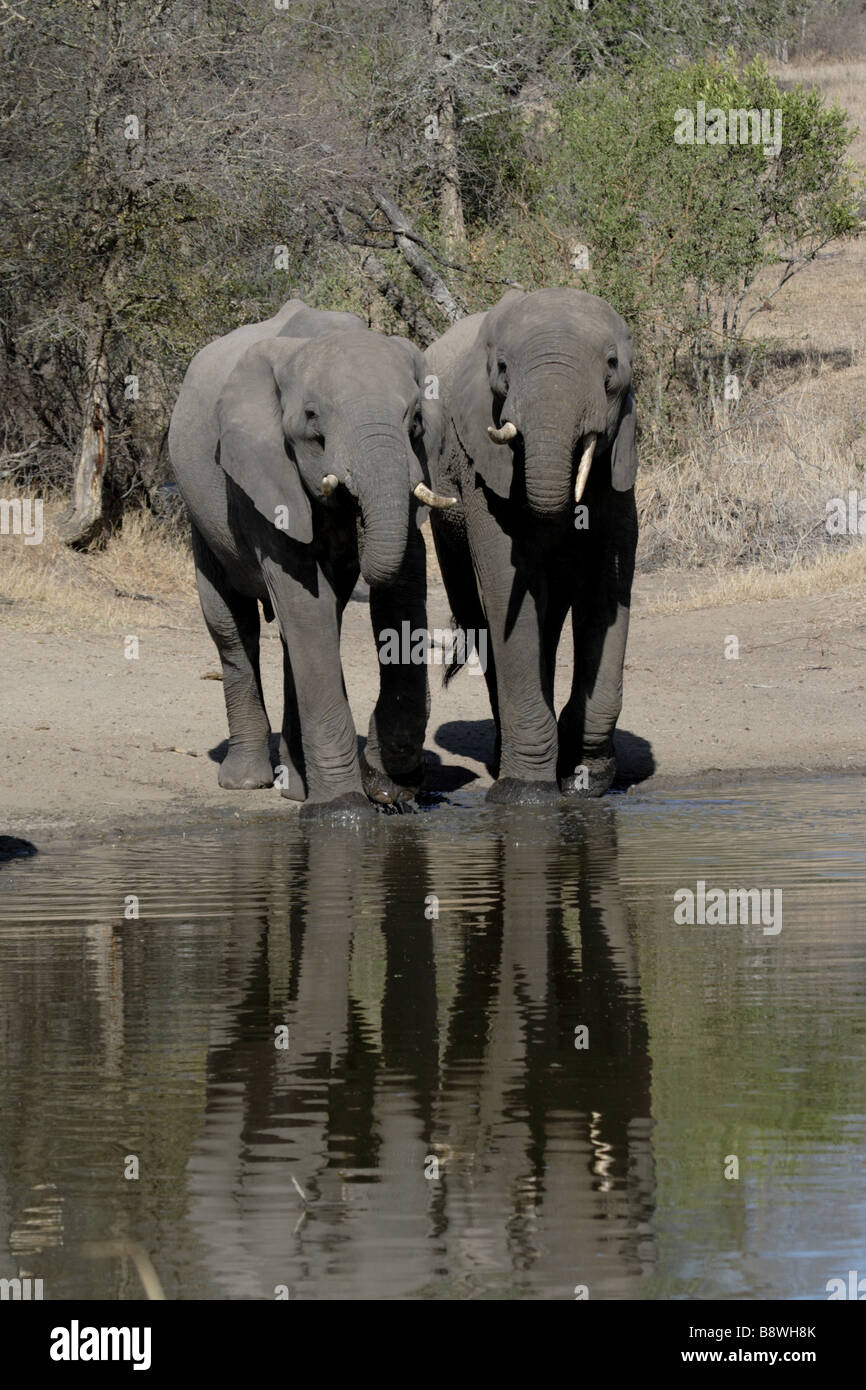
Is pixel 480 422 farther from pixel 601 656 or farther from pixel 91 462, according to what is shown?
pixel 91 462

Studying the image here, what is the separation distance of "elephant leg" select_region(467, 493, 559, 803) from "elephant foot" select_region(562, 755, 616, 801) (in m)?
0.30

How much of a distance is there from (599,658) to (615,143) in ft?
44.2

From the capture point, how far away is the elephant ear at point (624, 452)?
1075 centimetres

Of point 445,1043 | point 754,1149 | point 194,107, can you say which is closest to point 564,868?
point 445,1043

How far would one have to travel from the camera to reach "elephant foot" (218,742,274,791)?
1184cm

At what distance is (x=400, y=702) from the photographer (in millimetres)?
11133

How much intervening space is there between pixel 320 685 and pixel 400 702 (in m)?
0.66

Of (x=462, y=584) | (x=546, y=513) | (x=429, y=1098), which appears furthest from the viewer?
(x=462, y=584)

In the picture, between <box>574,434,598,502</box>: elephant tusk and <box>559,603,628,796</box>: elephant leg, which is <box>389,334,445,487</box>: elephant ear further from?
<box>559,603,628,796</box>: elephant leg

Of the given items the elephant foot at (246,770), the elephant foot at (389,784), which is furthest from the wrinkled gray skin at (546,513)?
the elephant foot at (246,770)

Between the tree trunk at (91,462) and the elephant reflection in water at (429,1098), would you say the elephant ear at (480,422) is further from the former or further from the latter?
the tree trunk at (91,462)

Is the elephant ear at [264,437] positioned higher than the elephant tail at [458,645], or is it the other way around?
the elephant ear at [264,437]

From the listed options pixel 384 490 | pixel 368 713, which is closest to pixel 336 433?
pixel 384 490
